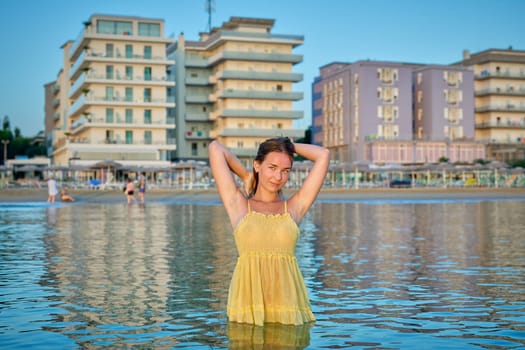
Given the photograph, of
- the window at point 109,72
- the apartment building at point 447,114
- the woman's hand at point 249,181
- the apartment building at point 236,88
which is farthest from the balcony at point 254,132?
the woman's hand at point 249,181

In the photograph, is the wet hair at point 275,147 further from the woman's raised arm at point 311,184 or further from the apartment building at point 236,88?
the apartment building at point 236,88

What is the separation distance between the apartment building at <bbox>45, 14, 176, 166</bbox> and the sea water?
219 feet

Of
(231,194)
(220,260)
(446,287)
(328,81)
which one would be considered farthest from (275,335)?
(328,81)

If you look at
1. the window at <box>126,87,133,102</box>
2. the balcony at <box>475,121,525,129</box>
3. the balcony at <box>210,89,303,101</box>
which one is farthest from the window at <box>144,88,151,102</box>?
the balcony at <box>475,121,525,129</box>

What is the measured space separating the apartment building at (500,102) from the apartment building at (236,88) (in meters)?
28.9

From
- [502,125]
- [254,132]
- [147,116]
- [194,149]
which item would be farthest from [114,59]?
[502,125]

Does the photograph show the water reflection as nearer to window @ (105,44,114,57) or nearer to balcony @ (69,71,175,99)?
balcony @ (69,71,175,99)

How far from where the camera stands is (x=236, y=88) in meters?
93.8

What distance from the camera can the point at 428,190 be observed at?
229 ft

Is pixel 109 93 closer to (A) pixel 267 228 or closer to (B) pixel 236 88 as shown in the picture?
(B) pixel 236 88

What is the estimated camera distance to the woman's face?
5.12 m

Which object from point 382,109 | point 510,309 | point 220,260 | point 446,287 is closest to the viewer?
point 510,309

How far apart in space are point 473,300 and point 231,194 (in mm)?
4859

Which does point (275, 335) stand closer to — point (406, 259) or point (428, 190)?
point (406, 259)
